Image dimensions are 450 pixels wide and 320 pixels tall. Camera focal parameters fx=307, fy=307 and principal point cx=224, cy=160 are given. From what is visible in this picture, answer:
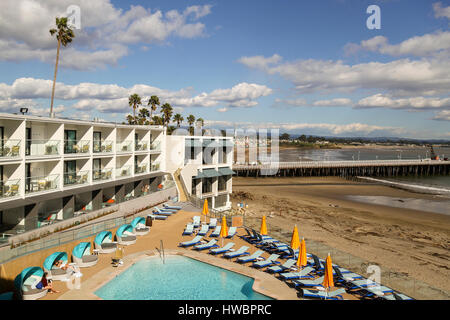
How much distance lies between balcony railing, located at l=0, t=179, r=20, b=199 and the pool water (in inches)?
325

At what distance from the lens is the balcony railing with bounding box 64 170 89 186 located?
21.5m

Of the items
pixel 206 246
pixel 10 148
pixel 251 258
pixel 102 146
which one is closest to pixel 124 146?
pixel 102 146

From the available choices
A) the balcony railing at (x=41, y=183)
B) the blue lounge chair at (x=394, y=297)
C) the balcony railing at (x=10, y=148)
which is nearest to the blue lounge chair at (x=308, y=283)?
the blue lounge chair at (x=394, y=297)

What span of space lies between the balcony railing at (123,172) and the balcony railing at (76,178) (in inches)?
141

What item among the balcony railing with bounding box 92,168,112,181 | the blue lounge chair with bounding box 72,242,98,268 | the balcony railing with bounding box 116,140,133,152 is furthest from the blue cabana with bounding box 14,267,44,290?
the balcony railing with bounding box 116,140,133,152

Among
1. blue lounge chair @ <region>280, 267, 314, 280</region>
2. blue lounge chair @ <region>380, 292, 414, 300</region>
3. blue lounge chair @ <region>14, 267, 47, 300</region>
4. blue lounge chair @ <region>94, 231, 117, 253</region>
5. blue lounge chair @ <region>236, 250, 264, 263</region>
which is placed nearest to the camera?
blue lounge chair @ <region>14, 267, 47, 300</region>

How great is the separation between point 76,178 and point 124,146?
6.67 metres

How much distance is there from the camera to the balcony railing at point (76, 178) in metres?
21.5

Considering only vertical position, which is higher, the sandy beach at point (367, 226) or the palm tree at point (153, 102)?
the palm tree at point (153, 102)

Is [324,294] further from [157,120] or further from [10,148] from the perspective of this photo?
[157,120]

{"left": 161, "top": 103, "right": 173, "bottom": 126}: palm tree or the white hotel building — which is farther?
{"left": 161, "top": 103, "right": 173, "bottom": 126}: palm tree

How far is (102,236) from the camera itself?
17.8 m

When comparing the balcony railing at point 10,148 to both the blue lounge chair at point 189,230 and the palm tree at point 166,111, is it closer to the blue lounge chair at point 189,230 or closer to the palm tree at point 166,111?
the blue lounge chair at point 189,230

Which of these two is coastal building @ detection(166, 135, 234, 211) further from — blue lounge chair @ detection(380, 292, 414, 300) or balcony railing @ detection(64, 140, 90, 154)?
blue lounge chair @ detection(380, 292, 414, 300)
